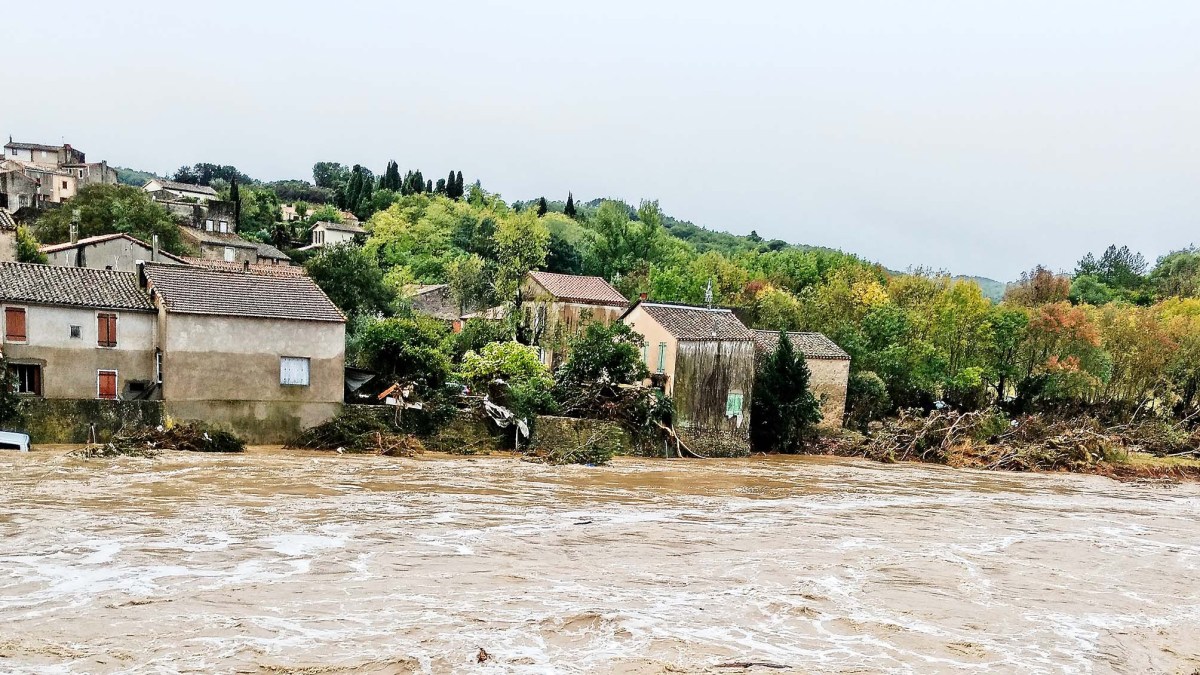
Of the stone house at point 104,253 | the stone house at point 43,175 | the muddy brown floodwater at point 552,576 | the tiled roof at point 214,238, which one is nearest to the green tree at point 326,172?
the stone house at point 43,175

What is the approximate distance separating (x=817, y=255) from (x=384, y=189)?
5389 centimetres

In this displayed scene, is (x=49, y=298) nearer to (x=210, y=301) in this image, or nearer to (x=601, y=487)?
(x=210, y=301)

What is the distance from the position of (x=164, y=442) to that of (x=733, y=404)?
18417mm

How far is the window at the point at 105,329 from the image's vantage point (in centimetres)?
2834

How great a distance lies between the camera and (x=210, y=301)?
28891 mm

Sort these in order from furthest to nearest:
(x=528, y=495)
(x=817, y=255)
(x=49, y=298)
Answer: (x=817, y=255)
(x=49, y=298)
(x=528, y=495)

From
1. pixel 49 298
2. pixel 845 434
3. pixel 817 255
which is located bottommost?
pixel 845 434

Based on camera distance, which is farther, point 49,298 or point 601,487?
point 49,298

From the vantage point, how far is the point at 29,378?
27344 mm

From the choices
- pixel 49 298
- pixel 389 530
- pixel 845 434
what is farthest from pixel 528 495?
pixel 845 434

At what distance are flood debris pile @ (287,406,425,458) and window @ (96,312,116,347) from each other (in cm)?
620

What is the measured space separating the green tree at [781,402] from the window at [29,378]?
75.5 ft

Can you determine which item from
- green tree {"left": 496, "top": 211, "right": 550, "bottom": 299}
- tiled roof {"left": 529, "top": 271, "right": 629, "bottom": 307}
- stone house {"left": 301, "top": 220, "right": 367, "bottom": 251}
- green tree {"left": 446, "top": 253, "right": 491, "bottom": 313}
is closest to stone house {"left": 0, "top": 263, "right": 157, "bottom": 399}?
green tree {"left": 496, "top": 211, "right": 550, "bottom": 299}

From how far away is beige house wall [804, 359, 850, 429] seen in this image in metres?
38.0
